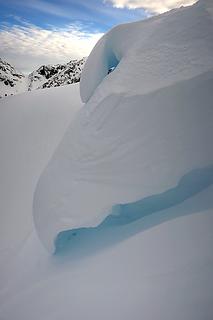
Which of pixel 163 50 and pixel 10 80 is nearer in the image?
pixel 163 50

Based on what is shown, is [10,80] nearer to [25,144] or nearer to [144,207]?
[25,144]

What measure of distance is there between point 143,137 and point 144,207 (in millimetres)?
673

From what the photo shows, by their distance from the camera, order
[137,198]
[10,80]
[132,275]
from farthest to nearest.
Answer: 1. [10,80]
2. [137,198]
3. [132,275]

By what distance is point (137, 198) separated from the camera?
211cm

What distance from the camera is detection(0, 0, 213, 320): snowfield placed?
174cm

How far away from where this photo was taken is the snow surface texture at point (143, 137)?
205 cm

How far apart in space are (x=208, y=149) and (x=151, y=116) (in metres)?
0.55

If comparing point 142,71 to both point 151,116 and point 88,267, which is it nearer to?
point 151,116

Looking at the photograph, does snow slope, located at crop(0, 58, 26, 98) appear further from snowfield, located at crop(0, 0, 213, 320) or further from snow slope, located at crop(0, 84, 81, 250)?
snowfield, located at crop(0, 0, 213, 320)

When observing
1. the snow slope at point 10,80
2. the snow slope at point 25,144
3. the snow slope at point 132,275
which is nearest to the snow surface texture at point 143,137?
the snow slope at point 132,275

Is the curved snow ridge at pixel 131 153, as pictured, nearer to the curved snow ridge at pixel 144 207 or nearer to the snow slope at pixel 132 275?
the curved snow ridge at pixel 144 207

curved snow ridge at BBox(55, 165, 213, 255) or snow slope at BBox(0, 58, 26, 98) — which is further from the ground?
curved snow ridge at BBox(55, 165, 213, 255)

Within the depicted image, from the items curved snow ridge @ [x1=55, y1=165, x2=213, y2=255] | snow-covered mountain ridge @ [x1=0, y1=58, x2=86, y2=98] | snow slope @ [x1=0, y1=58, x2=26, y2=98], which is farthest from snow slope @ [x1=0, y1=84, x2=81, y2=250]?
snow slope @ [x1=0, y1=58, x2=26, y2=98]

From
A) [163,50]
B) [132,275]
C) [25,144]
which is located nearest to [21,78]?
[25,144]
